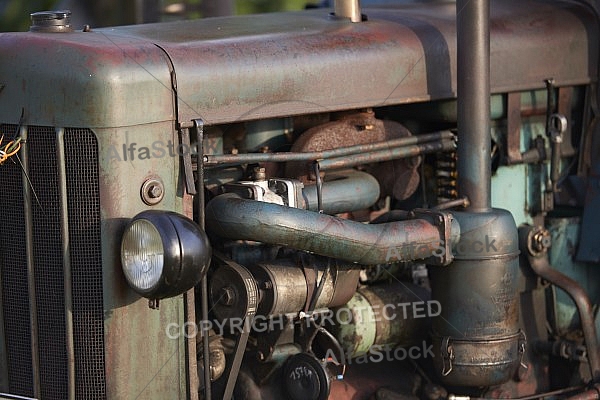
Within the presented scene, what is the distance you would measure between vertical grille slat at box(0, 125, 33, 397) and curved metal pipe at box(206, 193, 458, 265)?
1.88 ft

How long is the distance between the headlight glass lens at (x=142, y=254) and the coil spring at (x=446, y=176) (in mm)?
1310

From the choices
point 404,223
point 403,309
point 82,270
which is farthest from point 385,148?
point 82,270

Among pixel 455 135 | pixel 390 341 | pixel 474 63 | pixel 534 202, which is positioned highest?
pixel 474 63

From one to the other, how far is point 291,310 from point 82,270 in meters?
0.69

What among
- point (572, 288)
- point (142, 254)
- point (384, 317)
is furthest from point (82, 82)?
point (572, 288)

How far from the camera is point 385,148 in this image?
416 cm

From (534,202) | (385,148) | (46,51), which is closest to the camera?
(46,51)

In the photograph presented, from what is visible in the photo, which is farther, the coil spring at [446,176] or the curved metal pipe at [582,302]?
the curved metal pipe at [582,302]

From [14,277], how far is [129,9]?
4.57 metres

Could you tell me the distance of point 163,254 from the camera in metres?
3.44

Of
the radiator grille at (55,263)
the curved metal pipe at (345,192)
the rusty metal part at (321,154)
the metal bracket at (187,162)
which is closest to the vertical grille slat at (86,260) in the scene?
the radiator grille at (55,263)

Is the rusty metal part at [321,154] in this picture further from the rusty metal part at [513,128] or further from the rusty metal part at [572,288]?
the rusty metal part at [572,288]

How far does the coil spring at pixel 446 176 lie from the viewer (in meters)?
4.39

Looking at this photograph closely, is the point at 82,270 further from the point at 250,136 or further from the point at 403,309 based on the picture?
the point at 403,309
